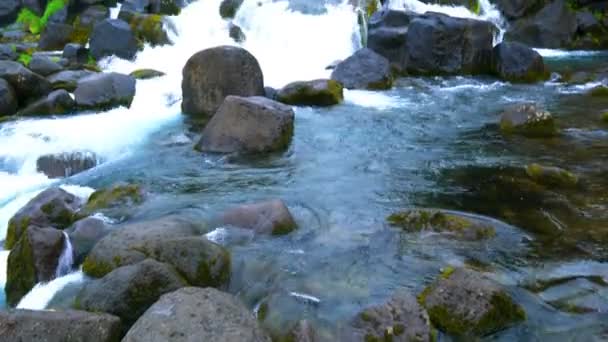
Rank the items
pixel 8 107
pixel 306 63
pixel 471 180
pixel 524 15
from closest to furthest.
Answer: pixel 471 180 < pixel 8 107 < pixel 306 63 < pixel 524 15

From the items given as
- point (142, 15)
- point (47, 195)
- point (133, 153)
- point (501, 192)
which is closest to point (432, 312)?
point (501, 192)

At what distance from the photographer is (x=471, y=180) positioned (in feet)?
26.6

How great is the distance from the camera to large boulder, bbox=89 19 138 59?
17703 millimetres

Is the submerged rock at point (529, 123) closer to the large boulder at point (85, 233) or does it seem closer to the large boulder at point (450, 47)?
the large boulder at point (450, 47)

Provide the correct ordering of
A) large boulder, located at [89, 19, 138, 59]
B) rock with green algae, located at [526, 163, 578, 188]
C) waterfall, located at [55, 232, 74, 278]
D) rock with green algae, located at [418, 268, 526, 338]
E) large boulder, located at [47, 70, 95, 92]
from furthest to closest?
large boulder, located at [89, 19, 138, 59] → large boulder, located at [47, 70, 95, 92] → rock with green algae, located at [526, 163, 578, 188] → waterfall, located at [55, 232, 74, 278] → rock with green algae, located at [418, 268, 526, 338]

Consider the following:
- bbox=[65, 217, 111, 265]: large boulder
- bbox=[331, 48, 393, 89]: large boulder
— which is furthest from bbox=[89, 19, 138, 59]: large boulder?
bbox=[65, 217, 111, 265]: large boulder

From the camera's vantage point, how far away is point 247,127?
9.55m

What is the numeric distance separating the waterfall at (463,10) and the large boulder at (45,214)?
644 inches

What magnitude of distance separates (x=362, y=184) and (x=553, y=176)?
2.47m

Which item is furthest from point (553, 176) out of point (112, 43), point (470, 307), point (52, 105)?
point (112, 43)

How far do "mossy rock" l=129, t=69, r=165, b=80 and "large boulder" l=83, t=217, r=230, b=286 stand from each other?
32.7 feet

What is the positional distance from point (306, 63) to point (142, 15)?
589 cm

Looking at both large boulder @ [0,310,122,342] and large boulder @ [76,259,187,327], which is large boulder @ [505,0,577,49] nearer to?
large boulder @ [76,259,187,327]

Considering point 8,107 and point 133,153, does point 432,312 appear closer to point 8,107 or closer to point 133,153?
point 133,153
